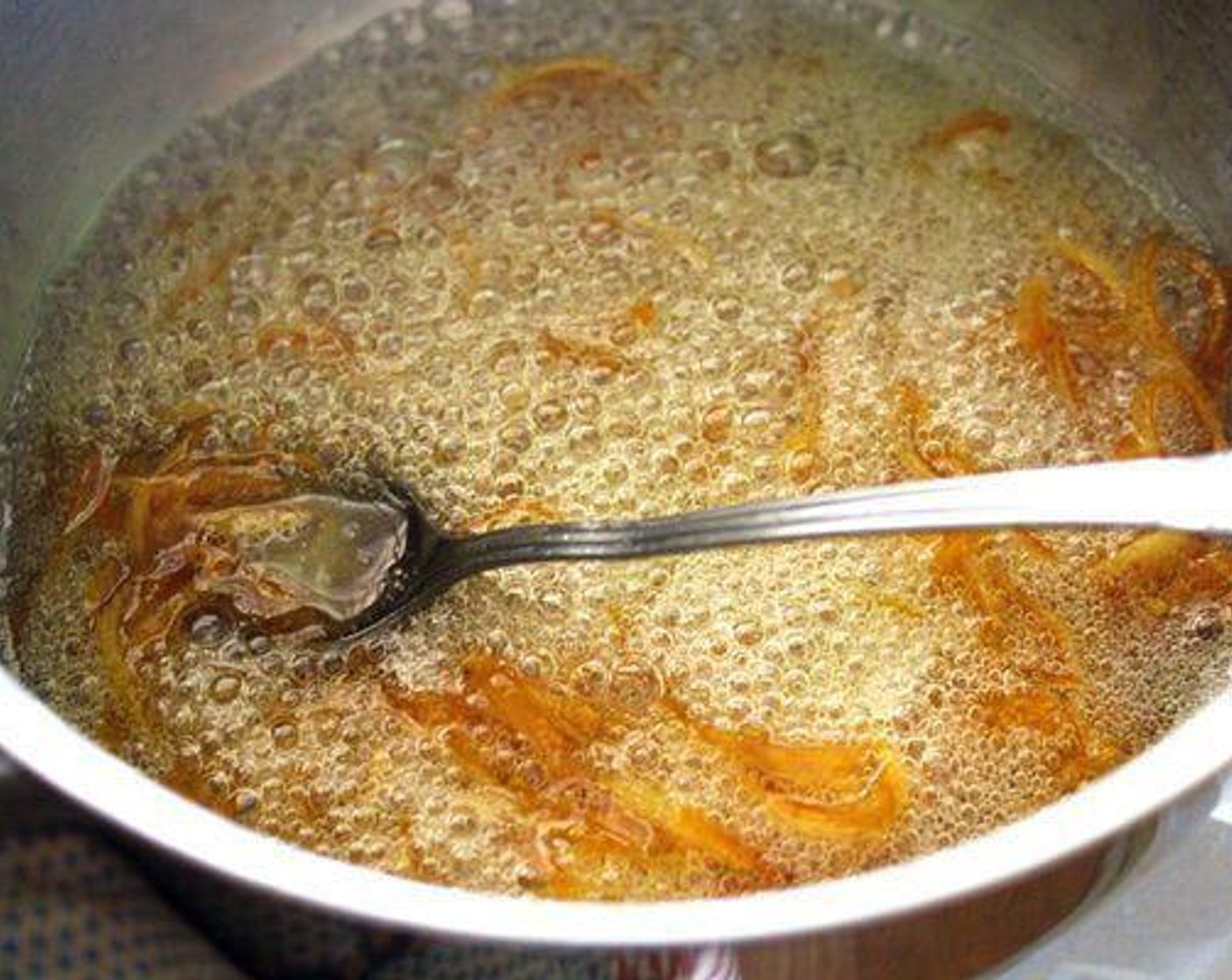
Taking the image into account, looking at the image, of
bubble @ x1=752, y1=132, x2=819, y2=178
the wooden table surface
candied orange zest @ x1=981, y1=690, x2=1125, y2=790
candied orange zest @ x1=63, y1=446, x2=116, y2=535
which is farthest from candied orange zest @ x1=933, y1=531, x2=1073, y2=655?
candied orange zest @ x1=63, y1=446, x2=116, y2=535

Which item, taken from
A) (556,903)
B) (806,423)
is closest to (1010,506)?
(806,423)

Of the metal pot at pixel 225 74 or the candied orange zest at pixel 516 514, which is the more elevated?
the metal pot at pixel 225 74

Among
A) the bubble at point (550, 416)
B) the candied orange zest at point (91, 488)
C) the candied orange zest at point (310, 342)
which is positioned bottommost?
the candied orange zest at point (91, 488)


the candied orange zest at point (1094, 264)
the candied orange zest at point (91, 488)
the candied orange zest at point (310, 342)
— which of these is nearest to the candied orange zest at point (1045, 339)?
the candied orange zest at point (1094, 264)

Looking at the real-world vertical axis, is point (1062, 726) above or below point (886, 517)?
below

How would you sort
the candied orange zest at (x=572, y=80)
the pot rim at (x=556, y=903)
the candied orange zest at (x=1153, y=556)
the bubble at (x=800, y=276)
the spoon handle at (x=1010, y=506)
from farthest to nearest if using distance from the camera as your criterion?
the candied orange zest at (x=572, y=80), the bubble at (x=800, y=276), the candied orange zest at (x=1153, y=556), the spoon handle at (x=1010, y=506), the pot rim at (x=556, y=903)

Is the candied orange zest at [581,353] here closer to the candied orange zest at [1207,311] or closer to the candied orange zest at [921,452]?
the candied orange zest at [921,452]

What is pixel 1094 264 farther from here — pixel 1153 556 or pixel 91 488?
pixel 91 488
